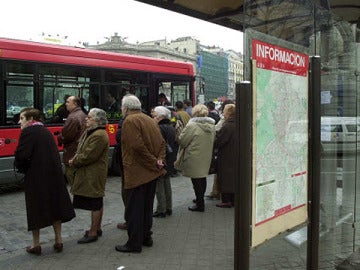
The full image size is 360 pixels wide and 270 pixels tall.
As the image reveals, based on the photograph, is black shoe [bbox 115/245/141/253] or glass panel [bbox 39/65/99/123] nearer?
black shoe [bbox 115/245/141/253]

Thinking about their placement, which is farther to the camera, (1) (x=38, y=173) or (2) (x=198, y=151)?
(2) (x=198, y=151)

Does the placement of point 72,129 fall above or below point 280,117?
below

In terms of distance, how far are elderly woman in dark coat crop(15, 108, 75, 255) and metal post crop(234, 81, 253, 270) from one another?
2.80 metres

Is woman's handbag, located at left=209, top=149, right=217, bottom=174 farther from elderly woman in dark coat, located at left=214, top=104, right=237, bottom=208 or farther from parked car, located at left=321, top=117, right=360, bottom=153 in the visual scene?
parked car, located at left=321, top=117, right=360, bottom=153

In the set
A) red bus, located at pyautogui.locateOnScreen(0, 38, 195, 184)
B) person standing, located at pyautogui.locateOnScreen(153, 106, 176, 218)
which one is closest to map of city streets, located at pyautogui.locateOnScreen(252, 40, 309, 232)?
person standing, located at pyautogui.locateOnScreen(153, 106, 176, 218)

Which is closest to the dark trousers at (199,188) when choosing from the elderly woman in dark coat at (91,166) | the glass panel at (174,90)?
the elderly woman in dark coat at (91,166)

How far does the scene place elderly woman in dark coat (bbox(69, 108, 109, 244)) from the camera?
5.26 metres

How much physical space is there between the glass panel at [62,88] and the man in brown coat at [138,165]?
4.55m

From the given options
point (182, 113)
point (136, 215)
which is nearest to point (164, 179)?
point (136, 215)

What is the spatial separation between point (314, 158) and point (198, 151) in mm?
3861

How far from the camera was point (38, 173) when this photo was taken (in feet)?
16.0

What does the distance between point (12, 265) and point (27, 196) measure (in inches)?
27.8

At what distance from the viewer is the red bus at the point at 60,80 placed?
8559mm

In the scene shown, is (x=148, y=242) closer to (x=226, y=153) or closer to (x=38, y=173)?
(x=38, y=173)
